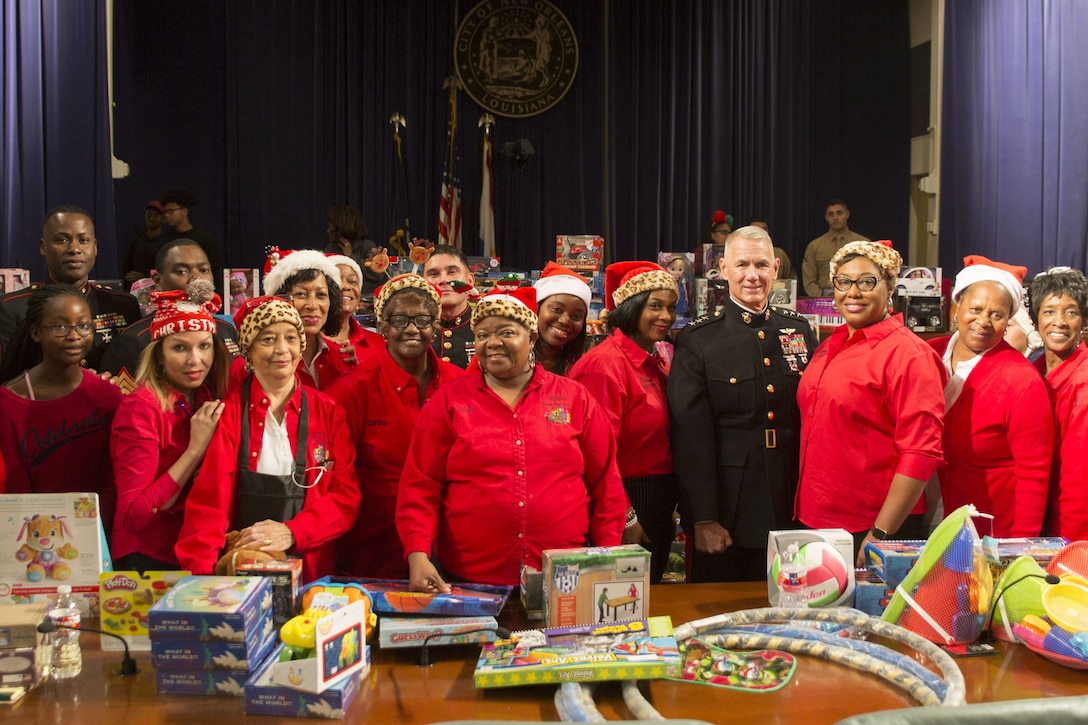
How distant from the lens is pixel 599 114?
940 centimetres

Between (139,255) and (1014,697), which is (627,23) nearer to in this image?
(139,255)

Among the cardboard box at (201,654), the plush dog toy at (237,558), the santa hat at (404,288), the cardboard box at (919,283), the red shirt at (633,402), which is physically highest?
the cardboard box at (919,283)

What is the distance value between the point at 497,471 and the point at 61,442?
1177 mm

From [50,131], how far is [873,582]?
480 centimetres

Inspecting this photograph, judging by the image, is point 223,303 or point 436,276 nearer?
point 436,276

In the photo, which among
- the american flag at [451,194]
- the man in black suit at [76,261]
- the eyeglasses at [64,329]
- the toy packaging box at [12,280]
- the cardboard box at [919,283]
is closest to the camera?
the eyeglasses at [64,329]

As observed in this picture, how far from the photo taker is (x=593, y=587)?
1.96 meters

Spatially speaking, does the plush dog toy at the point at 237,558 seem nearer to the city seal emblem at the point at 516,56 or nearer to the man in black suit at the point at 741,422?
the man in black suit at the point at 741,422

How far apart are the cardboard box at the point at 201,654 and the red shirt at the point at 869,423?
1.58 m

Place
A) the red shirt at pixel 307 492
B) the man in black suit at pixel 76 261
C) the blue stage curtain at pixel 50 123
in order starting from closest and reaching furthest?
1. the red shirt at pixel 307 492
2. the man in black suit at pixel 76 261
3. the blue stage curtain at pixel 50 123

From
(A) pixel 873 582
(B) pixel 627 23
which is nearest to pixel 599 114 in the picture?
(B) pixel 627 23

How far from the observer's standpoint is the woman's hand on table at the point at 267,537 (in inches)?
88.4

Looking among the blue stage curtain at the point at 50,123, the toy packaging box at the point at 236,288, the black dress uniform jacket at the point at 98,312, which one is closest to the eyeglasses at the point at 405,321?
the black dress uniform jacket at the point at 98,312

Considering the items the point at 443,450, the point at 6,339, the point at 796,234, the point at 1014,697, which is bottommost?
the point at 1014,697
